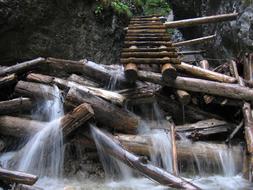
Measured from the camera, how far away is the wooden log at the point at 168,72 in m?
Result: 5.75

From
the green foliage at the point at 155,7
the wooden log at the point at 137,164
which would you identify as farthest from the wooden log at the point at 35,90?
the green foliage at the point at 155,7

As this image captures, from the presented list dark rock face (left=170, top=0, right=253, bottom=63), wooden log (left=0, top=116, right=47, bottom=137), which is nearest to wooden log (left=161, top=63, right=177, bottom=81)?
wooden log (left=0, top=116, right=47, bottom=137)

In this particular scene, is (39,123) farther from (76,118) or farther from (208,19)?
(208,19)

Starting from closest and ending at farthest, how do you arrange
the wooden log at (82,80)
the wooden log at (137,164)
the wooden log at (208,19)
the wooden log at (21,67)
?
the wooden log at (137,164), the wooden log at (82,80), the wooden log at (21,67), the wooden log at (208,19)

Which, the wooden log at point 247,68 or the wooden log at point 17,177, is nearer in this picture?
the wooden log at point 17,177

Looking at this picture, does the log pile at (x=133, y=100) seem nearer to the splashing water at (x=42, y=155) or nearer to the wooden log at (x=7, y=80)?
the wooden log at (x=7, y=80)

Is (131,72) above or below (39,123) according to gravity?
above

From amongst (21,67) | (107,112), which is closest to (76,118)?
(107,112)

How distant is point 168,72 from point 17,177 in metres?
2.75

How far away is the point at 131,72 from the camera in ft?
19.2

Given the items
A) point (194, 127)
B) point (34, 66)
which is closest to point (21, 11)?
point (34, 66)

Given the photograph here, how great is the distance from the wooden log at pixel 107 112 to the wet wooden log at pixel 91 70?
64 centimetres

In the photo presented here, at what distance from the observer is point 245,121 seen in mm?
5562

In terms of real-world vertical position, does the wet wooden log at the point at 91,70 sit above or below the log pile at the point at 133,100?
above
